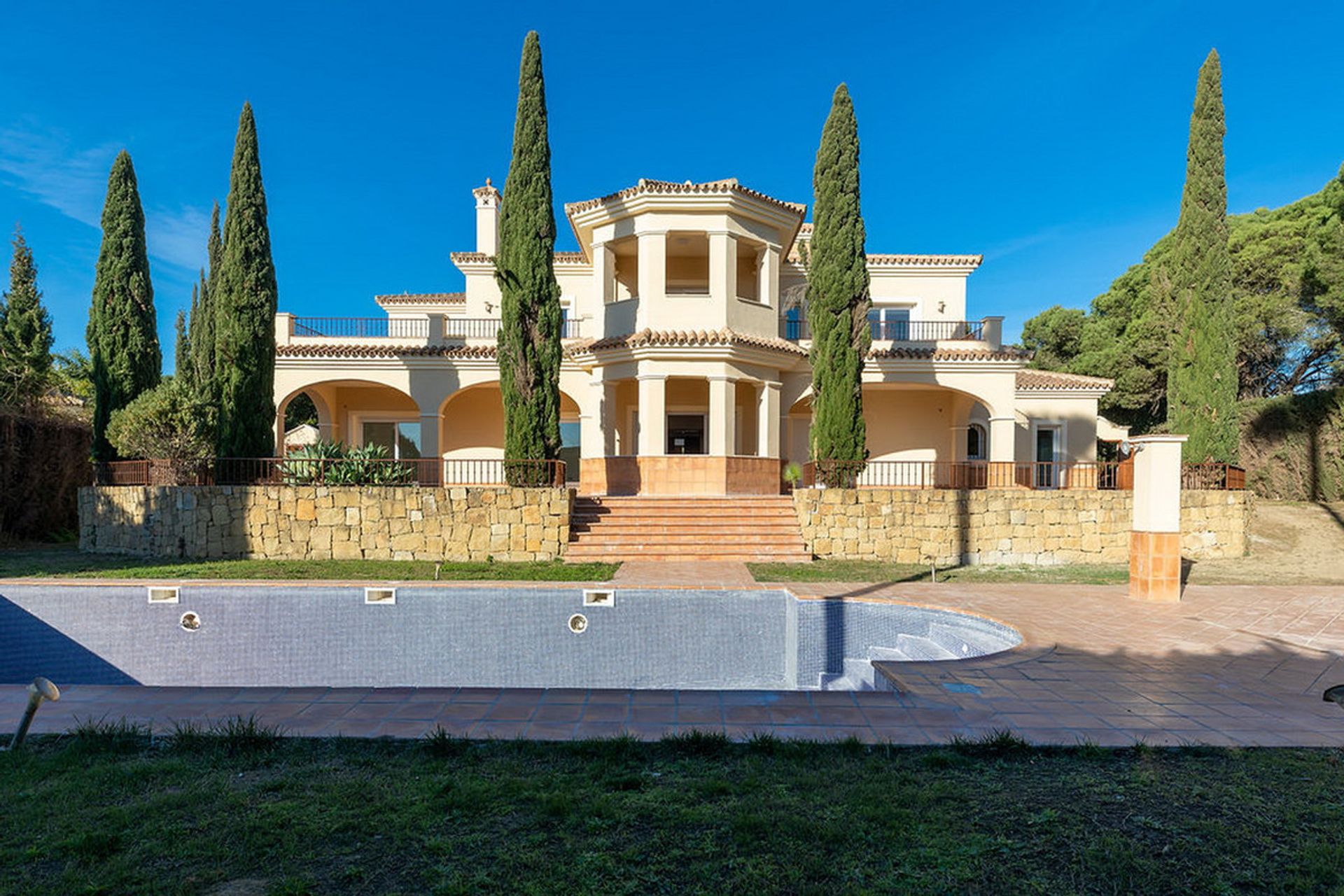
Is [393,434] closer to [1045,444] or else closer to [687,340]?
[687,340]

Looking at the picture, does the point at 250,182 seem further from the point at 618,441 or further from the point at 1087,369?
the point at 1087,369

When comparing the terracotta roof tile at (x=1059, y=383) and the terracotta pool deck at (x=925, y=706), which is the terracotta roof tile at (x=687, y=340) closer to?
the terracotta roof tile at (x=1059, y=383)

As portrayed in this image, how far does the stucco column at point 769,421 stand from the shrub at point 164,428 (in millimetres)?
12926

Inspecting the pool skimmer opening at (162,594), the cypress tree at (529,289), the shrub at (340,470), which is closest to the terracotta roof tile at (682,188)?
the cypress tree at (529,289)

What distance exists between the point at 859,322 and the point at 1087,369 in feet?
69.2

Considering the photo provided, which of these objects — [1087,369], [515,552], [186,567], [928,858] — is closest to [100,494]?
[186,567]

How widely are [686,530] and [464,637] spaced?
245 inches

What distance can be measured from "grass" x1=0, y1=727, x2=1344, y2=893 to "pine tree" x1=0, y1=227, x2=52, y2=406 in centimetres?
1903

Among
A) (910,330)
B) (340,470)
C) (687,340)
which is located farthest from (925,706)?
(910,330)

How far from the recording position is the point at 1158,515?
8539mm

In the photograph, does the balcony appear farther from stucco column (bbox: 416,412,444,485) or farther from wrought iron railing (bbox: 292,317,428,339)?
stucco column (bbox: 416,412,444,485)

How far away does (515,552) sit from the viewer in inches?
485

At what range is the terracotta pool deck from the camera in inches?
156

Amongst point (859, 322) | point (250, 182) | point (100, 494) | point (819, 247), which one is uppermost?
point (250, 182)
